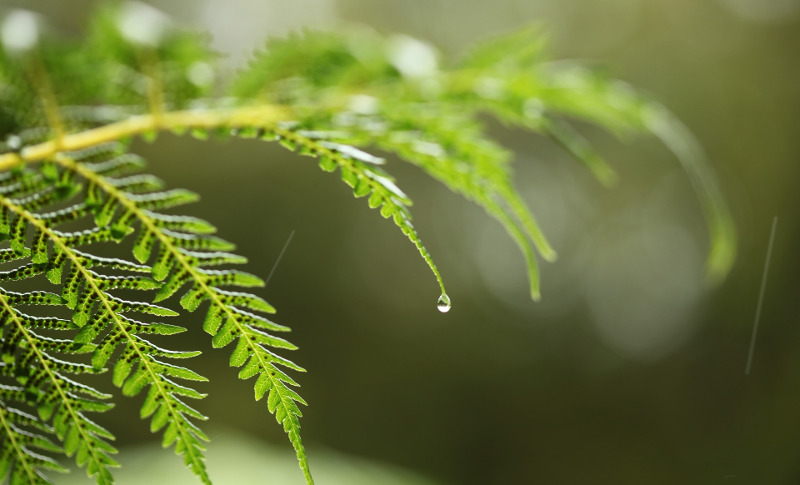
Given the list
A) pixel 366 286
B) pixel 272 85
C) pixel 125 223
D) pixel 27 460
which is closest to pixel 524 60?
pixel 272 85

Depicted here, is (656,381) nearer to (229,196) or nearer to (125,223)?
(229,196)

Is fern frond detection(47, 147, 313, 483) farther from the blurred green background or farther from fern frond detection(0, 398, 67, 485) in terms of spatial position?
the blurred green background

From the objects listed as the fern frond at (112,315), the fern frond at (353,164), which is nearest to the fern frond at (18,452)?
the fern frond at (112,315)

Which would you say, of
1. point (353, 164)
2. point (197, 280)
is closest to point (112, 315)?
point (197, 280)

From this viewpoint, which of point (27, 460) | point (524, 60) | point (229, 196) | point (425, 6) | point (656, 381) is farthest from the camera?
point (425, 6)

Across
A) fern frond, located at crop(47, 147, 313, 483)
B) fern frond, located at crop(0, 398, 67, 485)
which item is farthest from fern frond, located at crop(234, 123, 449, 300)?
fern frond, located at crop(0, 398, 67, 485)

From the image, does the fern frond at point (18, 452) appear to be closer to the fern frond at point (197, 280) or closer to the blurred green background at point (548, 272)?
the fern frond at point (197, 280)

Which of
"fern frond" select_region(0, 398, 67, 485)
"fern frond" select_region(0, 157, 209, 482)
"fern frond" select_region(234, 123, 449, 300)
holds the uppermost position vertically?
"fern frond" select_region(234, 123, 449, 300)

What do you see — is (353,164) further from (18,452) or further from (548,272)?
(548,272)
